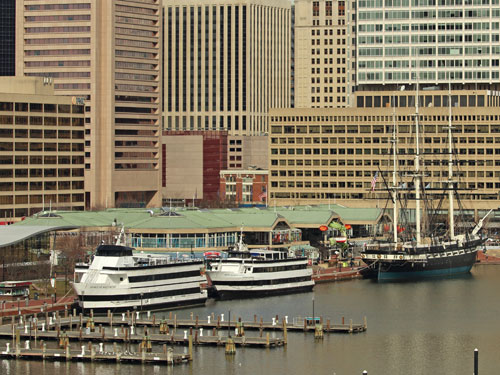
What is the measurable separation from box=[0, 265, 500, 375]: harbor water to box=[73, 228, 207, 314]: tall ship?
114 inches

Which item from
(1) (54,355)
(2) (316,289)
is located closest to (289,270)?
(2) (316,289)

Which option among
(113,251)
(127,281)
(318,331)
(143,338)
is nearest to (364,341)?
(318,331)

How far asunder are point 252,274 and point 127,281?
22778 mm

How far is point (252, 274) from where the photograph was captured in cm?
16688

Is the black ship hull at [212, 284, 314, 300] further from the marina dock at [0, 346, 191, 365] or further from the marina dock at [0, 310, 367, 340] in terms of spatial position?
the marina dock at [0, 346, 191, 365]

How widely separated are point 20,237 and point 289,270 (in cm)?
3542

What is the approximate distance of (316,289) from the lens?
587ft

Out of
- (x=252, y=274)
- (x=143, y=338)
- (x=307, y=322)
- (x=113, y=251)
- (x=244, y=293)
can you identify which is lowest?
(x=143, y=338)

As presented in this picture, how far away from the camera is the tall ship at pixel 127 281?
485 ft

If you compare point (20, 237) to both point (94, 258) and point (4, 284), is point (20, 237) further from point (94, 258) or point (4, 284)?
point (94, 258)

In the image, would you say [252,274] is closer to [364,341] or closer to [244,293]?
[244,293]

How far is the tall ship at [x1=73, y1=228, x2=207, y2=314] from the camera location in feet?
485

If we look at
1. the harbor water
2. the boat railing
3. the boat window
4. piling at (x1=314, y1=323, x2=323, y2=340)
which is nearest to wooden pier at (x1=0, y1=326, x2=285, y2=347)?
the harbor water

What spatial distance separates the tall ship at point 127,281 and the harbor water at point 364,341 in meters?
2.89
